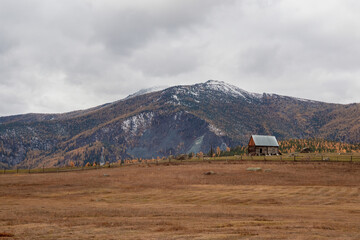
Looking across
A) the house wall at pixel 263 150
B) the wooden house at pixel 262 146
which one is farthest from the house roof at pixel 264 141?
the house wall at pixel 263 150

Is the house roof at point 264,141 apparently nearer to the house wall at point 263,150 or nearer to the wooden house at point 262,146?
the wooden house at point 262,146

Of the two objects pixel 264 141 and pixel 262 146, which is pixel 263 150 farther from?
pixel 264 141

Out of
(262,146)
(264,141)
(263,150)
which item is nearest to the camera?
(263,150)

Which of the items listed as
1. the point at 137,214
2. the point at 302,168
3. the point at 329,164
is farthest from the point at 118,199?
the point at 329,164

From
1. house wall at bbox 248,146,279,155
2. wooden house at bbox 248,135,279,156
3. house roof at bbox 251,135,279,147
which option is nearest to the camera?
house wall at bbox 248,146,279,155

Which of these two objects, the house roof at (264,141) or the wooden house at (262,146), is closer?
the wooden house at (262,146)

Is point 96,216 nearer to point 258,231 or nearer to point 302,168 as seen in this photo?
point 258,231

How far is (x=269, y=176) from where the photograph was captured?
56.7 meters

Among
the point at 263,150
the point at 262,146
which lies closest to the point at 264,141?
the point at 262,146

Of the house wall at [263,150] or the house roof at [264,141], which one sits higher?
the house roof at [264,141]

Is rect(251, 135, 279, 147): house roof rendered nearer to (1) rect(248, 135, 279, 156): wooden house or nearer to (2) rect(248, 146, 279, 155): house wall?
(1) rect(248, 135, 279, 156): wooden house

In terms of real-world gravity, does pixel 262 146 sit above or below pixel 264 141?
below

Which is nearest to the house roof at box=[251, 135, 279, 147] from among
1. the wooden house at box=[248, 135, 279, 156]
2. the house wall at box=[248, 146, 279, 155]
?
the wooden house at box=[248, 135, 279, 156]

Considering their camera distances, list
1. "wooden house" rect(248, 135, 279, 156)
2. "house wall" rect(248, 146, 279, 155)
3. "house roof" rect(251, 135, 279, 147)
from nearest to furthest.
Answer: "house wall" rect(248, 146, 279, 155) < "wooden house" rect(248, 135, 279, 156) < "house roof" rect(251, 135, 279, 147)
